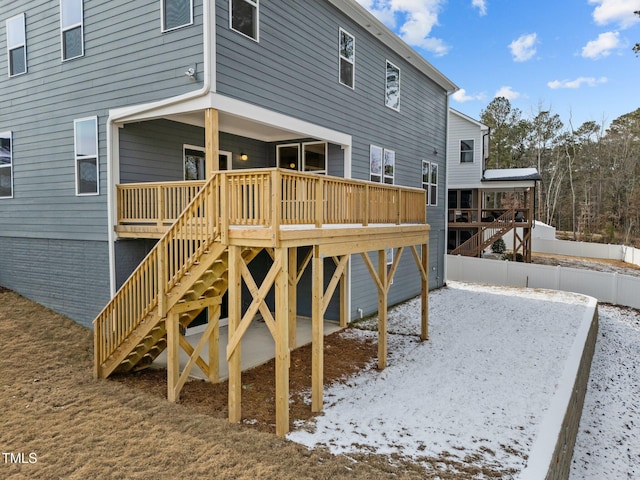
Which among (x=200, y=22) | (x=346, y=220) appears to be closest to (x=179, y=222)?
(x=346, y=220)

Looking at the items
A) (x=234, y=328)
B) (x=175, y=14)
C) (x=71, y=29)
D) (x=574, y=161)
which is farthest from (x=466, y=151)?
(x=574, y=161)

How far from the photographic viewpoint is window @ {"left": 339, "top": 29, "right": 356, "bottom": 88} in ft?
35.1

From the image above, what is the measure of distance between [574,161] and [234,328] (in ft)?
148

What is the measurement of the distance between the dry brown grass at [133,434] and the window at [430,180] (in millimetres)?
10504

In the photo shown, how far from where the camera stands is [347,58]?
1091 cm

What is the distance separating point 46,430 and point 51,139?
6651 millimetres

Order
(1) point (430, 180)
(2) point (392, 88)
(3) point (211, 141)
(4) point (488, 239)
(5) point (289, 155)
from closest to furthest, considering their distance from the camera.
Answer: (3) point (211, 141)
(5) point (289, 155)
(2) point (392, 88)
(1) point (430, 180)
(4) point (488, 239)

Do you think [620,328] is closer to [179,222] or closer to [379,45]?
[379,45]

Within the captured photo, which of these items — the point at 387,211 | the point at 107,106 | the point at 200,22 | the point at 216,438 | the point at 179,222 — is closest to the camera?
the point at 216,438

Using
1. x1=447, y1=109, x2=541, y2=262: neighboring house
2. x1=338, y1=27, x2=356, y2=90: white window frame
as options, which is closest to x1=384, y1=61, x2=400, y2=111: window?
x1=338, y1=27, x2=356, y2=90: white window frame

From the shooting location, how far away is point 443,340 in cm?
984

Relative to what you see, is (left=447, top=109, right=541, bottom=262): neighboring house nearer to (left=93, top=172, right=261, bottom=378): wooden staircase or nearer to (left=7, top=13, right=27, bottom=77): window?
(left=93, top=172, right=261, bottom=378): wooden staircase

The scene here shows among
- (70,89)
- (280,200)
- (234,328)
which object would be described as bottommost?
(234,328)

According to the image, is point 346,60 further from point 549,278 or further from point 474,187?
point 474,187
